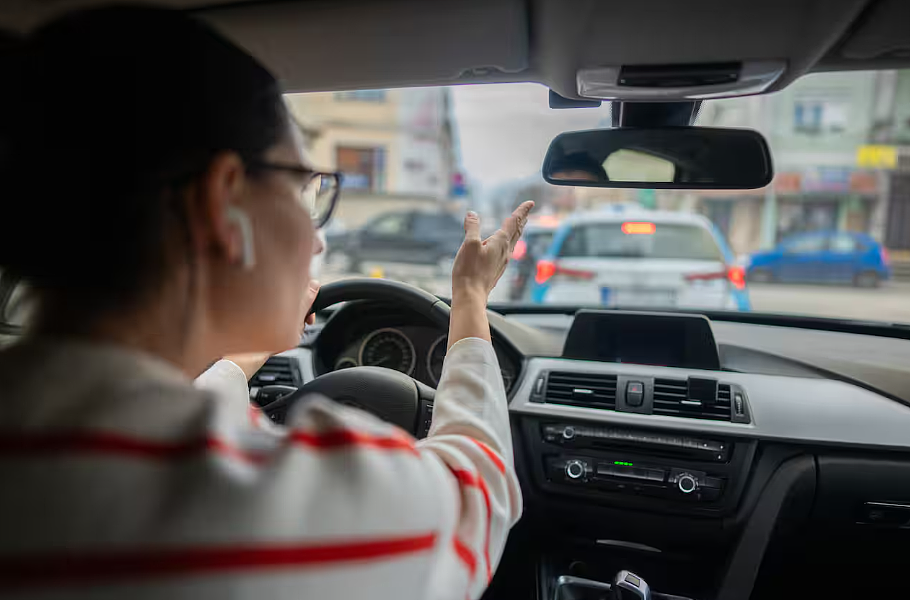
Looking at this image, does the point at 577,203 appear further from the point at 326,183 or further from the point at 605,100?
the point at 326,183

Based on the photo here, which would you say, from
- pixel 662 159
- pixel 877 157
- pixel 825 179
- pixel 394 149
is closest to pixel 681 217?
pixel 662 159

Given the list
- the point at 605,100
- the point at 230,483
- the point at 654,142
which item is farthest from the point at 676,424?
the point at 230,483

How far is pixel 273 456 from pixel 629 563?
2457mm

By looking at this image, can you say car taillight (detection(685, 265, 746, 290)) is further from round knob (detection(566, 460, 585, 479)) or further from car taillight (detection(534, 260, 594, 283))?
→ round knob (detection(566, 460, 585, 479))

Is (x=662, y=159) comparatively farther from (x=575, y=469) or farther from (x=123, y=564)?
(x=123, y=564)

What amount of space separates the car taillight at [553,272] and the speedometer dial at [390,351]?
2.13 meters

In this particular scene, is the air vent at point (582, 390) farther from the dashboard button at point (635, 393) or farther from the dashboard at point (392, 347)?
the dashboard at point (392, 347)

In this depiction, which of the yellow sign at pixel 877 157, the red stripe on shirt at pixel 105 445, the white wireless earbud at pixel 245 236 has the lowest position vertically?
the red stripe on shirt at pixel 105 445

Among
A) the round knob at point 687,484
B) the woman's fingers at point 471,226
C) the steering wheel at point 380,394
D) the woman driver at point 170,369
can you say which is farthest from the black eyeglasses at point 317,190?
the round knob at point 687,484

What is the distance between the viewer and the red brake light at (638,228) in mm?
5035

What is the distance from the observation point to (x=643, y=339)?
296cm

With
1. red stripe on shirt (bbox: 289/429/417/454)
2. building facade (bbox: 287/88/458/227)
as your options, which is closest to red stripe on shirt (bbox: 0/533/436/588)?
red stripe on shirt (bbox: 289/429/417/454)

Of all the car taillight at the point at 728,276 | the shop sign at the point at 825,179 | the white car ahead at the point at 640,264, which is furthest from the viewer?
the shop sign at the point at 825,179

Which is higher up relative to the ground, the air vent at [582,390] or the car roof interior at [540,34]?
the car roof interior at [540,34]
